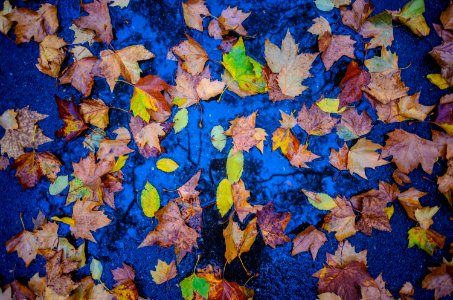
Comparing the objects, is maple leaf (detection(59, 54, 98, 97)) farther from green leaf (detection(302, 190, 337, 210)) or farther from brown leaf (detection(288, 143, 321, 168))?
green leaf (detection(302, 190, 337, 210))

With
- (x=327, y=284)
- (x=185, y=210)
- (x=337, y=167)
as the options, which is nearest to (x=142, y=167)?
(x=185, y=210)

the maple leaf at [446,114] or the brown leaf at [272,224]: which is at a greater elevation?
the maple leaf at [446,114]

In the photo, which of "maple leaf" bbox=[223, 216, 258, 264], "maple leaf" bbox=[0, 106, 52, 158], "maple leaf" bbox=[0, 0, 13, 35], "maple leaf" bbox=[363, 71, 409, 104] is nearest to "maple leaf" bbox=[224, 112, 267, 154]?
"maple leaf" bbox=[223, 216, 258, 264]

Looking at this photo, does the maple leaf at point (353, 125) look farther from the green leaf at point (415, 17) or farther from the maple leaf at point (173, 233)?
the maple leaf at point (173, 233)

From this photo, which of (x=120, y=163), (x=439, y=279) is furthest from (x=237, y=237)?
(x=439, y=279)

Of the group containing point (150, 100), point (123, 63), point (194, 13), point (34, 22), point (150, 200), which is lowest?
point (150, 200)

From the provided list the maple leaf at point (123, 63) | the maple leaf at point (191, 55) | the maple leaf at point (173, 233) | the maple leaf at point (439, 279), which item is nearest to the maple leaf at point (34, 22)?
the maple leaf at point (123, 63)

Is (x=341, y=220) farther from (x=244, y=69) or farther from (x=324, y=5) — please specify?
(x=324, y=5)
